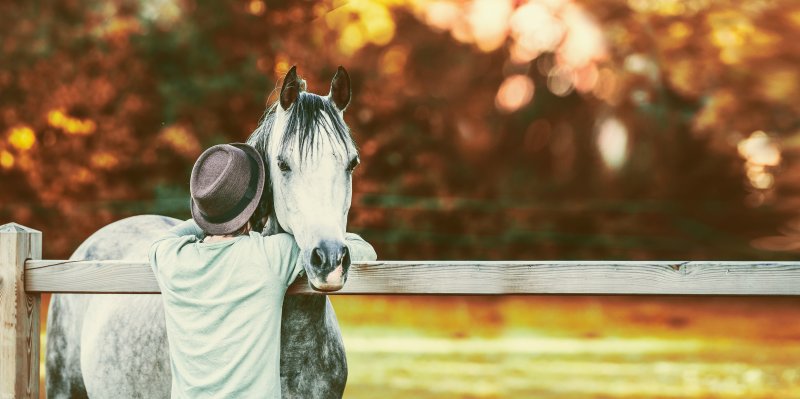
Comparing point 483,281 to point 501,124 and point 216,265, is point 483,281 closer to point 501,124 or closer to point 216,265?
point 216,265

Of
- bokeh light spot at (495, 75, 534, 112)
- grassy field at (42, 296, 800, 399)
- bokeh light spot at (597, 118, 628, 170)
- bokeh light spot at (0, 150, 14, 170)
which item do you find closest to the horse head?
grassy field at (42, 296, 800, 399)

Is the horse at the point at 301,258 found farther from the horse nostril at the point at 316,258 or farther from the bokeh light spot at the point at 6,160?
the bokeh light spot at the point at 6,160

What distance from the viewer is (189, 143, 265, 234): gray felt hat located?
253 cm

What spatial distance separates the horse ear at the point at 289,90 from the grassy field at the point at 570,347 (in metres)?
5.50

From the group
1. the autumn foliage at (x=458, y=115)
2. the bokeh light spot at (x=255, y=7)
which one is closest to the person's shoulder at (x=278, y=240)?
the autumn foliage at (x=458, y=115)

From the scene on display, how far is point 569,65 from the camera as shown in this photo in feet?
57.0

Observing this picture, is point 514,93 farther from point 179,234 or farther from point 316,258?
point 316,258

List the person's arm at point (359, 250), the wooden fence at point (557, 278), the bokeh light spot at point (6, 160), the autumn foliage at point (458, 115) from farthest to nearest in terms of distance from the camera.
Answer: the bokeh light spot at point (6, 160) < the autumn foliage at point (458, 115) < the person's arm at point (359, 250) < the wooden fence at point (557, 278)

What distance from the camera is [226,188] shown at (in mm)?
2525

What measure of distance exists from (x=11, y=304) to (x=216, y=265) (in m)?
0.81

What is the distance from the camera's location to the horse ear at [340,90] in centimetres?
268

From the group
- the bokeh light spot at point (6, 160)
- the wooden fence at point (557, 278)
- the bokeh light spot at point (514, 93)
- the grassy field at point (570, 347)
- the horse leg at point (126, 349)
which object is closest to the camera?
the wooden fence at point (557, 278)

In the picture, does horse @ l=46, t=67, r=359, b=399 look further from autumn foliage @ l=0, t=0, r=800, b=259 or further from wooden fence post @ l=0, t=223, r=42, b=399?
autumn foliage @ l=0, t=0, r=800, b=259

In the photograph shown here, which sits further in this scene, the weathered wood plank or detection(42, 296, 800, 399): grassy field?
detection(42, 296, 800, 399): grassy field
